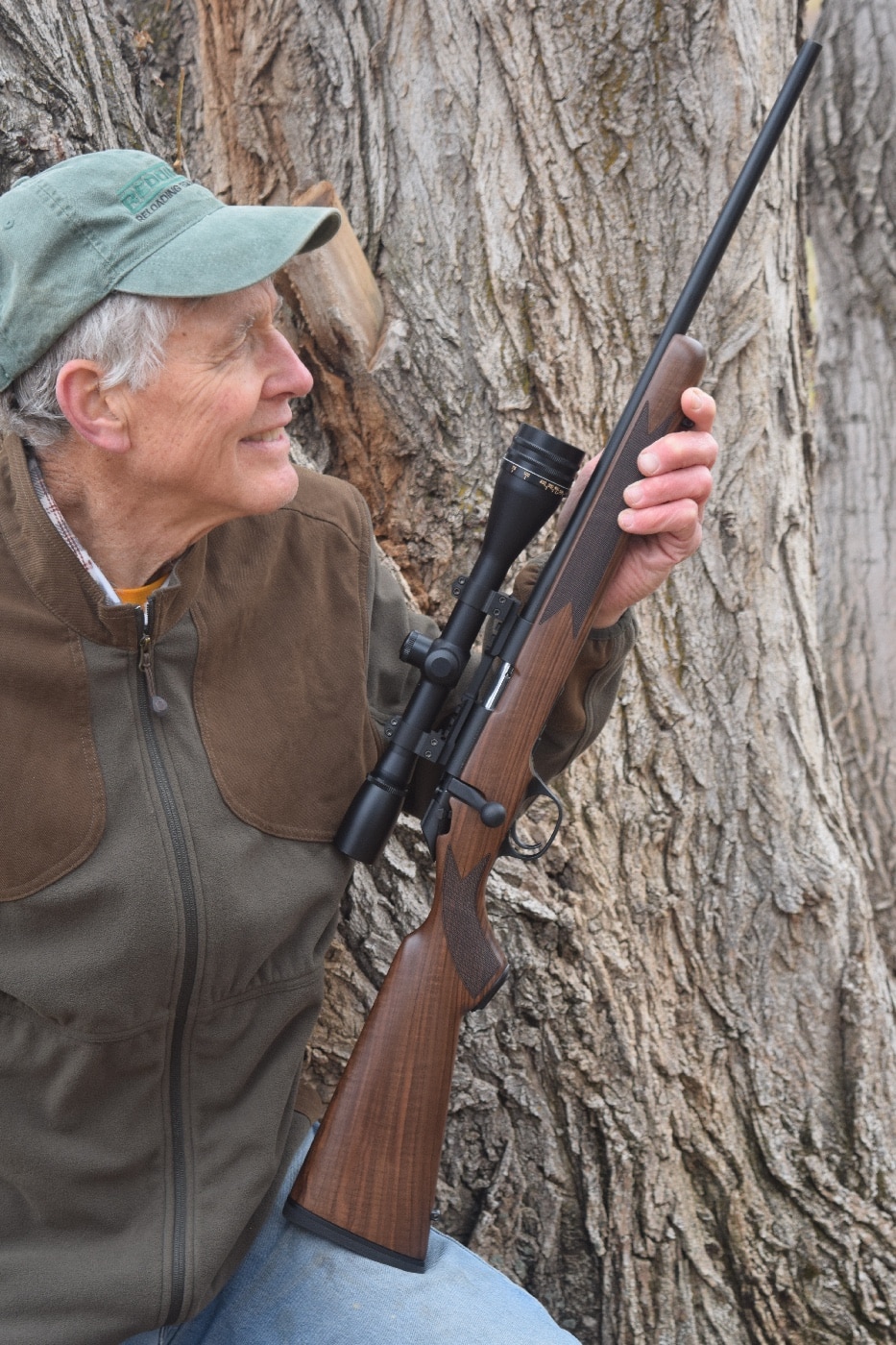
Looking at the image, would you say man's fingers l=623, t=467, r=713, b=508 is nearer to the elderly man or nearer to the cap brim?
the elderly man

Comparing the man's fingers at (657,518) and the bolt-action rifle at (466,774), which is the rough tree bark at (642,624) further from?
the man's fingers at (657,518)

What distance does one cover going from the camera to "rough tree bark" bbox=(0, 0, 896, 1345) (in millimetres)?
2703

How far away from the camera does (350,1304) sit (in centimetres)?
204

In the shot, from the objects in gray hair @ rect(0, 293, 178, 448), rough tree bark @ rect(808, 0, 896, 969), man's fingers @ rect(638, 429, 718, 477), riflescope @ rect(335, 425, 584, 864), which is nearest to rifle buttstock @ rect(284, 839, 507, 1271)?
riflescope @ rect(335, 425, 584, 864)

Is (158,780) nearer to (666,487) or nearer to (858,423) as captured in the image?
(666,487)

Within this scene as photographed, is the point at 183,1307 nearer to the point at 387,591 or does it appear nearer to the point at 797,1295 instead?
the point at 387,591

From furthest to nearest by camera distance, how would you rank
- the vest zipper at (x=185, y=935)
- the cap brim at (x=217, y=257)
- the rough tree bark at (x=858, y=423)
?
the rough tree bark at (x=858, y=423)
the vest zipper at (x=185, y=935)
the cap brim at (x=217, y=257)

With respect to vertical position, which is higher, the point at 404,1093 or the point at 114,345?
the point at 114,345

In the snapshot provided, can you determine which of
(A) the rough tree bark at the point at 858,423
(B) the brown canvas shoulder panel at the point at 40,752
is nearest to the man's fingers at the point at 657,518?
(B) the brown canvas shoulder panel at the point at 40,752

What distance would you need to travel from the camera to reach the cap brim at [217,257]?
1.76 m

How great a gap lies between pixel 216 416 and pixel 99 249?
29 centimetres

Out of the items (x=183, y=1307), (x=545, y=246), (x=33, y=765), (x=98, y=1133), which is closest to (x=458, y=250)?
(x=545, y=246)

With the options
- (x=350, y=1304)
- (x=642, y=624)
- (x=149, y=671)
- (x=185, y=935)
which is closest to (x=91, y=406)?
(x=149, y=671)

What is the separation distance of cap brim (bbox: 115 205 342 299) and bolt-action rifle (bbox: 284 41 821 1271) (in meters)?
0.53
